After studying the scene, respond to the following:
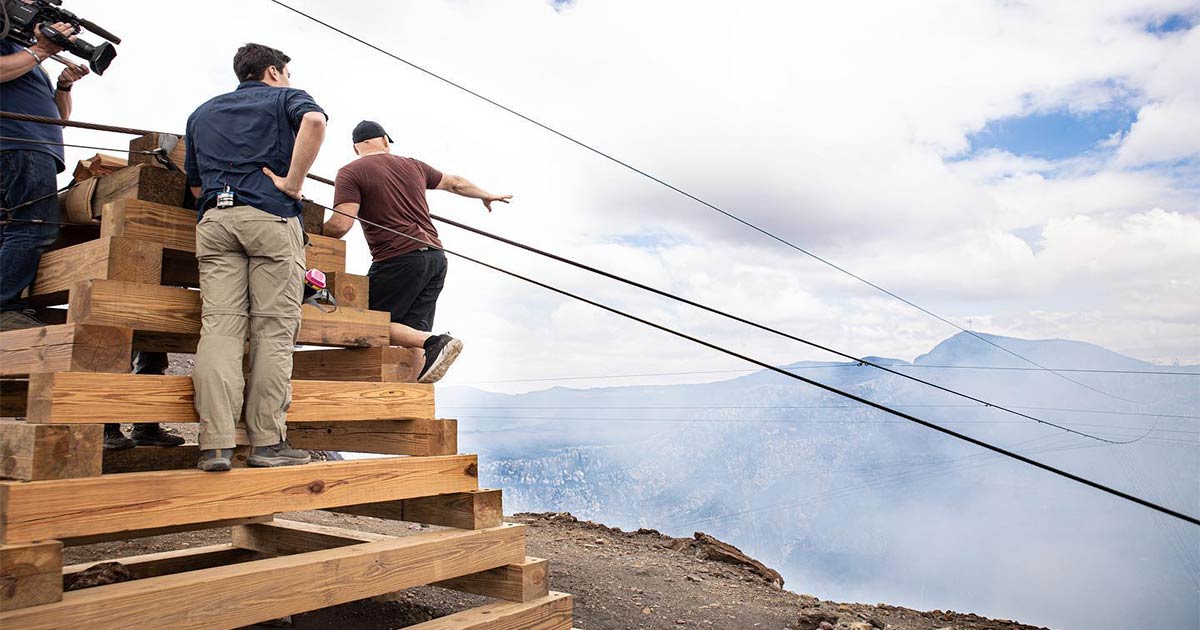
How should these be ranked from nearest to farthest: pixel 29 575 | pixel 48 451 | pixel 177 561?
pixel 29 575 → pixel 48 451 → pixel 177 561

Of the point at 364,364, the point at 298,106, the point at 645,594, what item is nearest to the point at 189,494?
the point at 364,364

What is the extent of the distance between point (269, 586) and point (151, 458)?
181 centimetres

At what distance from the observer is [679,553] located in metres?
7.75

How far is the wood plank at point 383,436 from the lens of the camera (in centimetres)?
459

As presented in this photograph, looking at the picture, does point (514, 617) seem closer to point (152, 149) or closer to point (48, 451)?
point (48, 451)

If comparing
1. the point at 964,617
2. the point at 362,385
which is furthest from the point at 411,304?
the point at 964,617

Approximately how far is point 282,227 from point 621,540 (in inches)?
212

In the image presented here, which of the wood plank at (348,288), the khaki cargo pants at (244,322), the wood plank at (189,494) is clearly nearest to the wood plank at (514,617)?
the wood plank at (189,494)

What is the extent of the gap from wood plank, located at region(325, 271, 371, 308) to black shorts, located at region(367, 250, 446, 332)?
48cm

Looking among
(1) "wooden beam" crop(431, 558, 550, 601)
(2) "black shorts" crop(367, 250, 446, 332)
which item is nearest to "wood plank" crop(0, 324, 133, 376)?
(2) "black shorts" crop(367, 250, 446, 332)

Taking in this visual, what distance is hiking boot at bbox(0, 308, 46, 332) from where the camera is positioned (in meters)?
4.07

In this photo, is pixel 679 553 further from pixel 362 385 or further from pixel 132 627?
pixel 132 627

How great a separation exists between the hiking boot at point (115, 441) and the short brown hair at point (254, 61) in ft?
7.38

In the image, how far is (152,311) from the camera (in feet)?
11.8
